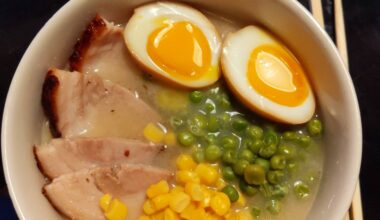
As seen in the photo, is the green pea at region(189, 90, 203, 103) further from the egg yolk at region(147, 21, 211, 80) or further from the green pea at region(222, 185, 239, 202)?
the green pea at region(222, 185, 239, 202)

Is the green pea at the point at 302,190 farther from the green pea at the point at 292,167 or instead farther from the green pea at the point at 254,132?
the green pea at the point at 254,132

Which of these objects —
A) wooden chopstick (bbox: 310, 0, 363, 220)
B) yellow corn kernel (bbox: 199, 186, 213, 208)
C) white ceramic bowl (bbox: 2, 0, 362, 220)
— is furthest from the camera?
wooden chopstick (bbox: 310, 0, 363, 220)

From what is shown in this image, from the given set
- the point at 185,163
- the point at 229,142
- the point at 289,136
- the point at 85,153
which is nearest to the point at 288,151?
the point at 289,136

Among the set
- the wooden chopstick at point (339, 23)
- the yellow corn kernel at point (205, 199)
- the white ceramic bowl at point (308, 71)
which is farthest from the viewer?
the wooden chopstick at point (339, 23)

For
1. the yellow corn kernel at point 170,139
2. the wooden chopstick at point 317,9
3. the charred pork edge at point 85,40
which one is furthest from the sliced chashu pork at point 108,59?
the wooden chopstick at point 317,9

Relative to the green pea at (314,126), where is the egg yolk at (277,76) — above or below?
above

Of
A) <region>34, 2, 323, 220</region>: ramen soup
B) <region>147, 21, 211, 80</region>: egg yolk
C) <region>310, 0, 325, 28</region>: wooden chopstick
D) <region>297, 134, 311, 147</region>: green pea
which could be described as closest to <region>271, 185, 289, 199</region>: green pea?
<region>34, 2, 323, 220</region>: ramen soup

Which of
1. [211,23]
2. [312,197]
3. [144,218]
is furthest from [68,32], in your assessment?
[312,197]
